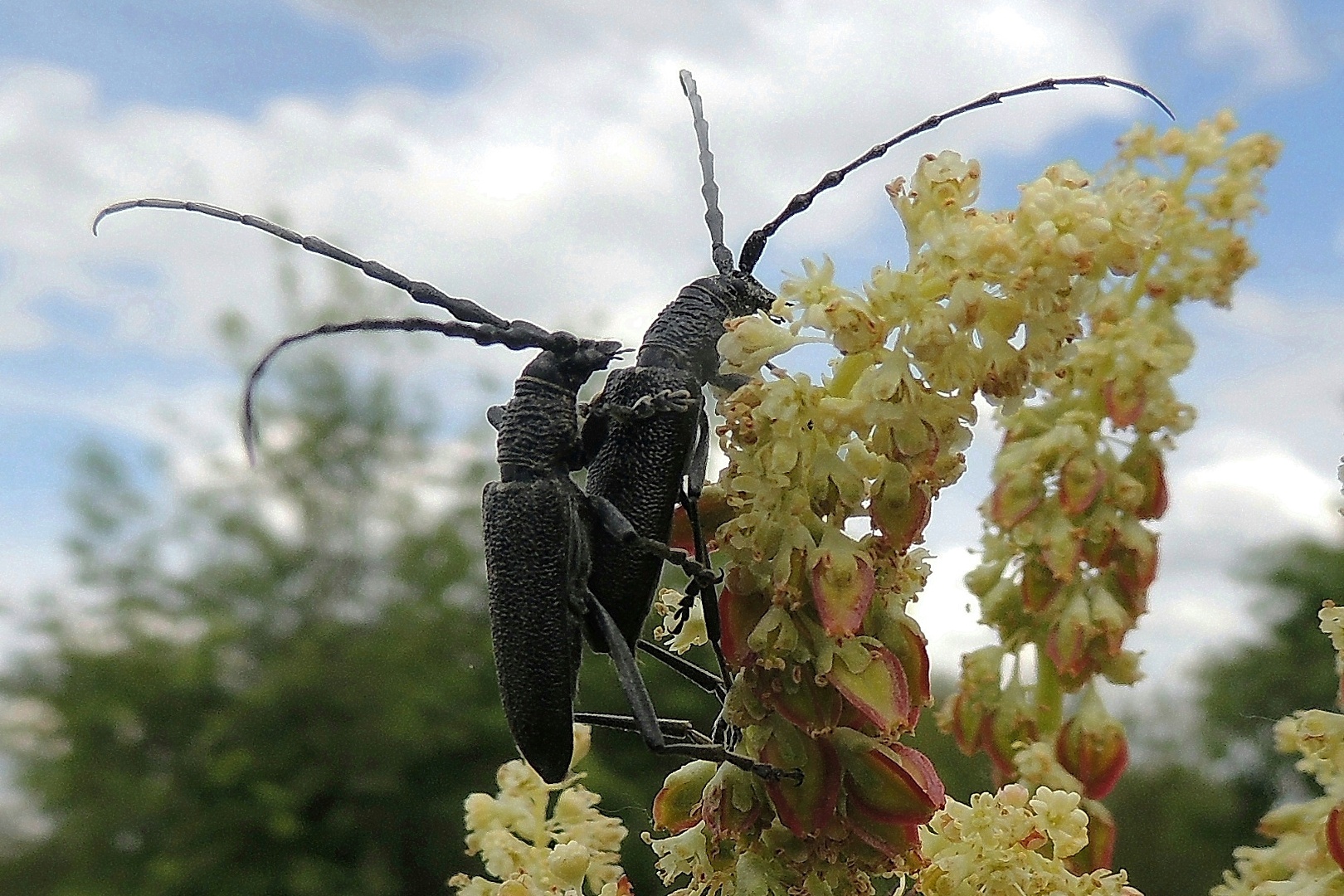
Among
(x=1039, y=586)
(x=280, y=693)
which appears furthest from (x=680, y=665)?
(x=280, y=693)

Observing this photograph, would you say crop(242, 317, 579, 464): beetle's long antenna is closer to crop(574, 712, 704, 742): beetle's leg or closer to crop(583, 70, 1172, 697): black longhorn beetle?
crop(583, 70, 1172, 697): black longhorn beetle

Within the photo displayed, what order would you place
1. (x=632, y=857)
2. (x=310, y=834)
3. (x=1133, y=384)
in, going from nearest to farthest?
(x=1133, y=384), (x=632, y=857), (x=310, y=834)

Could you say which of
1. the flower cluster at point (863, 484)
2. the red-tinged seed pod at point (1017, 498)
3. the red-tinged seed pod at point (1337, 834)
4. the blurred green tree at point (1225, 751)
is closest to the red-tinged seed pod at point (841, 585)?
the flower cluster at point (863, 484)

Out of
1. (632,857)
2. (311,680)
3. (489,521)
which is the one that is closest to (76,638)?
(311,680)

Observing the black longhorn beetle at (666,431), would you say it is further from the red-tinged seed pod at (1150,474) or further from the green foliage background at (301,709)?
the green foliage background at (301,709)

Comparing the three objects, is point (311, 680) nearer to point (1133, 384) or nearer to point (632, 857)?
point (632, 857)
